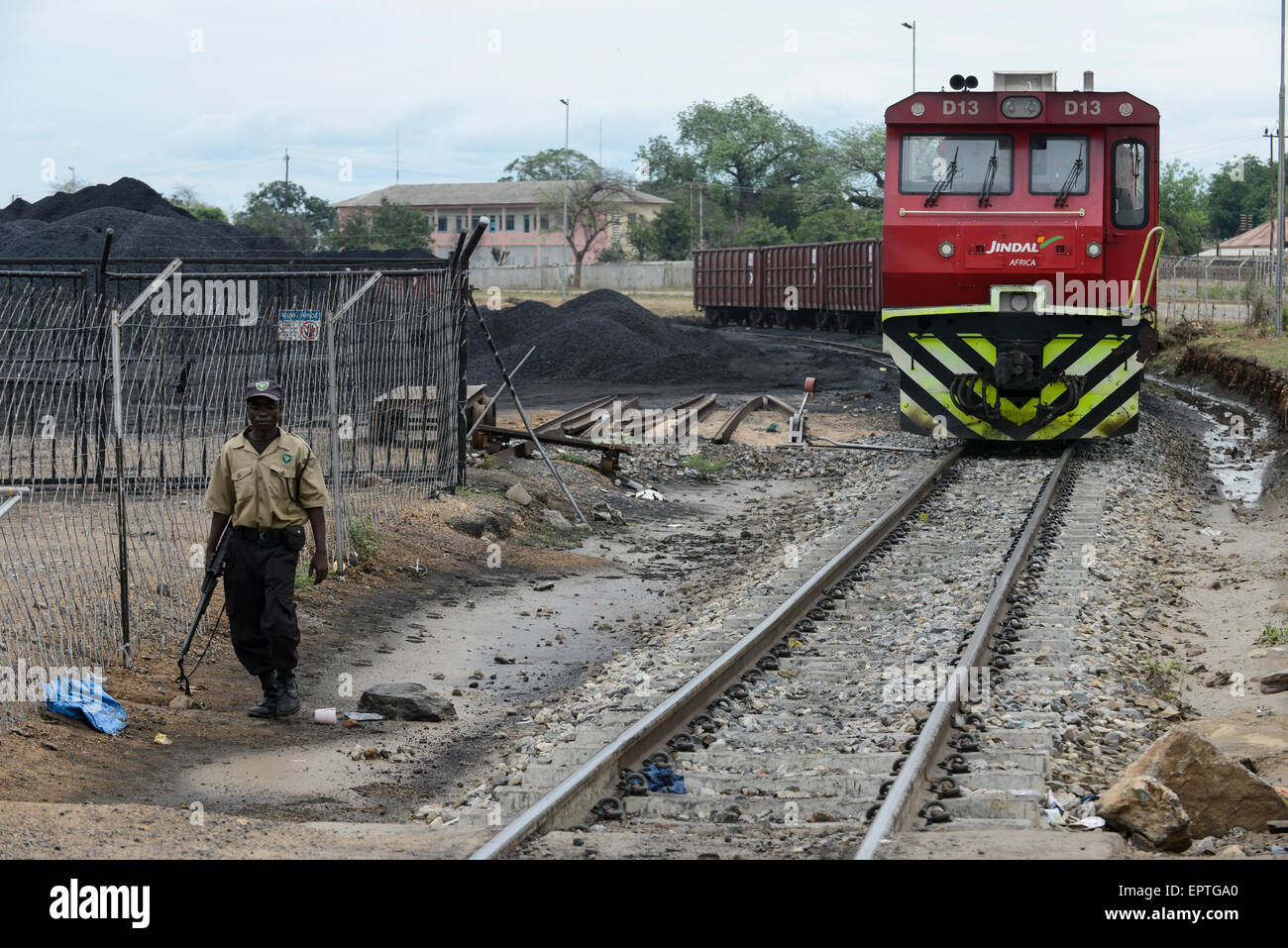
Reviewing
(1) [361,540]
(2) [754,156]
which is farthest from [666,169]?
(1) [361,540]

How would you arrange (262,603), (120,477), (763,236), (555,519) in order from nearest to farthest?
1. (262,603)
2. (120,477)
3. (555,519)
4. (763,236)

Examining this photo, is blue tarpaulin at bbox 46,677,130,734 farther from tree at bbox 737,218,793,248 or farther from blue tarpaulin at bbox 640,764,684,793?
tree at bbox 737,218,793,248

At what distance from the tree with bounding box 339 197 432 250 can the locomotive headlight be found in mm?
62318

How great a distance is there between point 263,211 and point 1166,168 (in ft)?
191

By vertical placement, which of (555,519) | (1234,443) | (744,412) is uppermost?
(744,412)

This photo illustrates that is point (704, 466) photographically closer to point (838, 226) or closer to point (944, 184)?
point (944, 184)

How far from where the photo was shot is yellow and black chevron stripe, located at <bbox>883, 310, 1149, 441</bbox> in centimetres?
1770

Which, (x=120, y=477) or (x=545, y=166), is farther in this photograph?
(x=545, y=166)

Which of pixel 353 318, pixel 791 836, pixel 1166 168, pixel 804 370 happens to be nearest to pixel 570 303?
pixel 804 370

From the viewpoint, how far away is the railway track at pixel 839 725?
6.13 m

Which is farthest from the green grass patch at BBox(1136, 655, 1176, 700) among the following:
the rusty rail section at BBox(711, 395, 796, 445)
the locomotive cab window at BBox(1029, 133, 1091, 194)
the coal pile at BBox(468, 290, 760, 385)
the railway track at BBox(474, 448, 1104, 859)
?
the coal pile at BBox(468, 290, 760, 385)

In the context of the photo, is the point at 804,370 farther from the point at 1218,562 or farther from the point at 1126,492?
the point at 1218,562

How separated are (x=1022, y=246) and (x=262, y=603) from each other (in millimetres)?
11895

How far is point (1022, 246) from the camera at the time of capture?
57.6 ft
